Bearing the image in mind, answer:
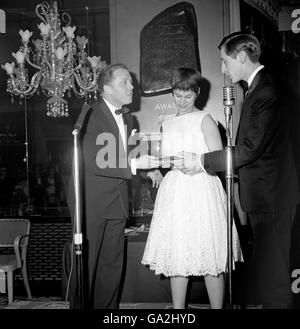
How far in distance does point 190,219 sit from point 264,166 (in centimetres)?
49

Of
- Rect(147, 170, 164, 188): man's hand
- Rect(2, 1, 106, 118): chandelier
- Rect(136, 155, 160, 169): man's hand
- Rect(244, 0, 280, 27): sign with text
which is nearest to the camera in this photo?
Rect(136, 155, 160, 169): man's hand

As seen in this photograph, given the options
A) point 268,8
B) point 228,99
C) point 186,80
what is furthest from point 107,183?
point 268,8

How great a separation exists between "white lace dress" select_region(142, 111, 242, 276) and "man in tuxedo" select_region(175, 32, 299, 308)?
149 mm

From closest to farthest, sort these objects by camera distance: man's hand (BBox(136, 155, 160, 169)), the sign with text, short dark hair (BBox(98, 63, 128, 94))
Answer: man's hand (BBox(136, 155, 160, 169))
short dark hair (BBox(98, 63, 128, 94))
the sign with text

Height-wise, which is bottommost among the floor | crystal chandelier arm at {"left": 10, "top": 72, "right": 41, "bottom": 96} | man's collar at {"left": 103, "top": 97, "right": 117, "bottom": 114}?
the floor

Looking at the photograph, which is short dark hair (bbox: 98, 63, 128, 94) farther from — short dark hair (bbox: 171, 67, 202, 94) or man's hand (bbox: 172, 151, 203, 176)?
man's hand (bbox: 172, 151, 203, 176)

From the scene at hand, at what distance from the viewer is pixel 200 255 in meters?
2.44

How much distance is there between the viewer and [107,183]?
2.59 m

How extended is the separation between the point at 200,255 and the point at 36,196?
4.69 metres

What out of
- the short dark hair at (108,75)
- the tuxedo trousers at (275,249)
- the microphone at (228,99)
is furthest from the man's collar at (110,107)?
the tuxedo trousers at (275,249)

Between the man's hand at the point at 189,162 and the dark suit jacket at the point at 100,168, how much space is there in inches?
11.7

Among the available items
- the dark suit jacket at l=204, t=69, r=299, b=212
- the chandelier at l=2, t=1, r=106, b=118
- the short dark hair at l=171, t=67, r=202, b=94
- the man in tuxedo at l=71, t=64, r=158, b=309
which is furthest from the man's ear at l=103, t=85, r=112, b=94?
the chandelier at l=2, t=1, r=106, b=118

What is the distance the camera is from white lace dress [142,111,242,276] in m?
2.45
